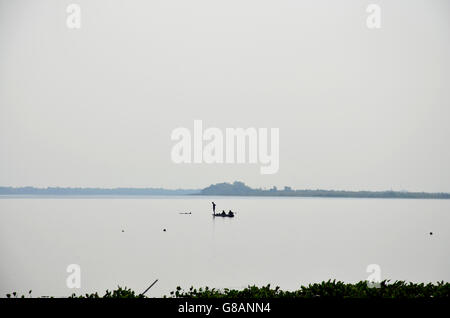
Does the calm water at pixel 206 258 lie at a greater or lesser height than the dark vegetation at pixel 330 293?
lesser

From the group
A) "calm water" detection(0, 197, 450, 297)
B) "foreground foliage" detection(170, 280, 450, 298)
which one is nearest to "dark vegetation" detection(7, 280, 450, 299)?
"foreground foliage" detection(170, 280, 450, 298)

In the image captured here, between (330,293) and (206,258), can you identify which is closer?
(330,293)

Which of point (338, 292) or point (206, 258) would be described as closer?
point (338, 292)

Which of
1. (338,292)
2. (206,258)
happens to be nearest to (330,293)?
(338,292)

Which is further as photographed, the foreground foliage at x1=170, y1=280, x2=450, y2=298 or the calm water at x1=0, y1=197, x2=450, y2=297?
the calm water at x1=0, y1=197, x2=450, y2=297

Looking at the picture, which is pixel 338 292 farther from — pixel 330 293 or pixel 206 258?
pixel 206 258

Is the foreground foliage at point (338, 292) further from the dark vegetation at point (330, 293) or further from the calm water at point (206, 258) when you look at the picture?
the calm water at point (206, 258)

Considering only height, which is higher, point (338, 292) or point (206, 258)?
point (338, 292)

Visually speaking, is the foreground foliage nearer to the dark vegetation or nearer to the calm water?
the dark vegetation

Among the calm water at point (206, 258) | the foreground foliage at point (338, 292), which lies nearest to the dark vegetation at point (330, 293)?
the foreground foliage at point (338, 292)

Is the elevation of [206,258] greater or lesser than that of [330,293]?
lesser
